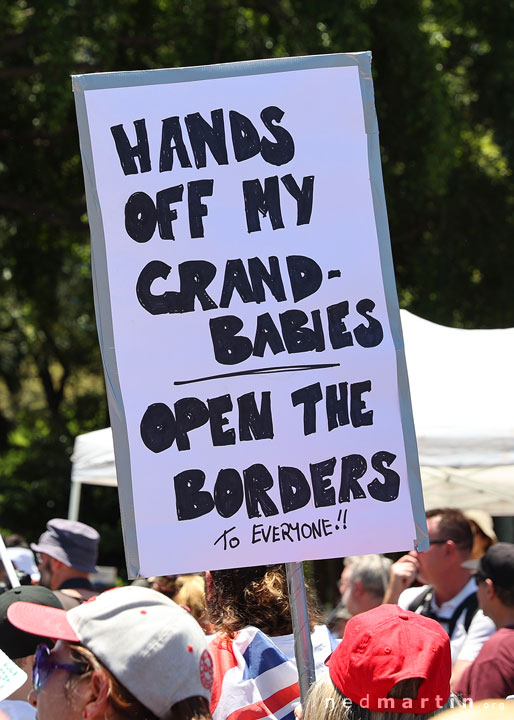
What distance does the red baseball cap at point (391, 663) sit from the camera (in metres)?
2.04

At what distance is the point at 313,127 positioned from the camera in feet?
8.45

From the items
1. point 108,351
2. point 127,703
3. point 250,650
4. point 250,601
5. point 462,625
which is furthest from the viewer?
point 462,625

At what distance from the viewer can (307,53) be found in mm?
9719

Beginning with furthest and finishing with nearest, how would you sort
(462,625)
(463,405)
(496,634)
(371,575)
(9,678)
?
(371,575)
(463,405)
(462,625)
(496,634)
(9,678)

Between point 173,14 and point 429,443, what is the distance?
7.66 m

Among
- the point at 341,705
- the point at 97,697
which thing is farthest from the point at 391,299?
the point at 97,697

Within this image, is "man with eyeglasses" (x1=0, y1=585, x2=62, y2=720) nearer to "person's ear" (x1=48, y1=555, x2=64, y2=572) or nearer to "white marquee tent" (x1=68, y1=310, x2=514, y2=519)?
"person's ear" (x1=48, y1=555, x2=64, y2=572)

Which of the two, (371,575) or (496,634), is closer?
(496,634)

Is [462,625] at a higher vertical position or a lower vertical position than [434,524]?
lower

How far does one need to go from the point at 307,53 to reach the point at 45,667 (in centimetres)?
876

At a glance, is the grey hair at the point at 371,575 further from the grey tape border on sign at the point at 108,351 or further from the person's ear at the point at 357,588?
the grey tape border on sign at the point at 108,351

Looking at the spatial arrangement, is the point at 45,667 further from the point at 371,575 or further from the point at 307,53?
the point at 307,53

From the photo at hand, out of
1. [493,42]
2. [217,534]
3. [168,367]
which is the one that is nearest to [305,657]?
[217,534]

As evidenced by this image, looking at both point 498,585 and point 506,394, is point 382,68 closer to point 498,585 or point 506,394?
point 506,394
